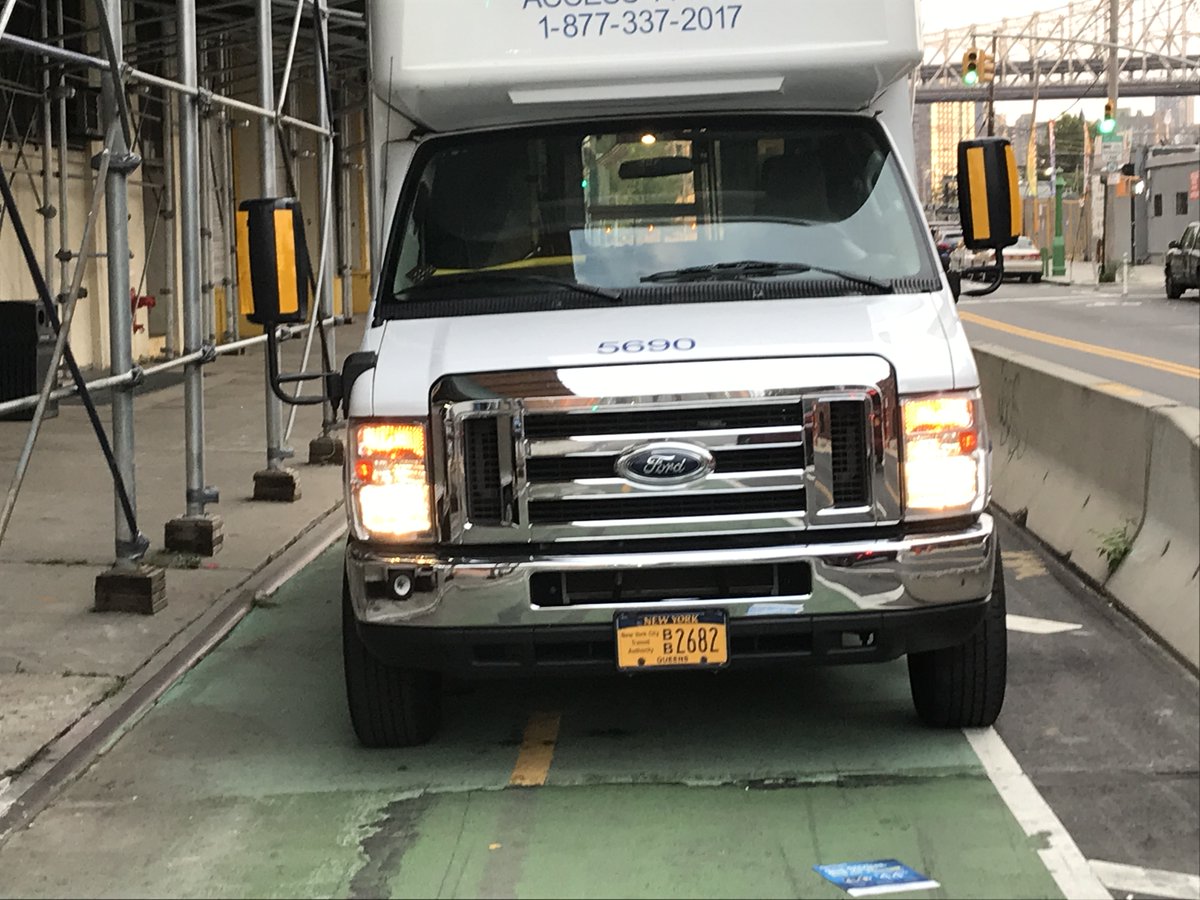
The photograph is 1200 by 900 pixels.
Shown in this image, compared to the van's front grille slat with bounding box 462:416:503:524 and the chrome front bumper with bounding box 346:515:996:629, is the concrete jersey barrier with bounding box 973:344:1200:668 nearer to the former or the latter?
the chrome front bumper with bounding box 346:515:996:629

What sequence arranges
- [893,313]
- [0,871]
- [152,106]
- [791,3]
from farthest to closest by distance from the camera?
1. [152,106]
2. [791,3]
3. [893,313]
4. [0,871]

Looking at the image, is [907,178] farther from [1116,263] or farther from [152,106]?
[1116,263]

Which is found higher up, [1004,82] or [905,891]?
[1004,82]

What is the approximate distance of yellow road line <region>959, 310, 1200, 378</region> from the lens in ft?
70.0

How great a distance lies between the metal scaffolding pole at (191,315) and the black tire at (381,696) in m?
3.79

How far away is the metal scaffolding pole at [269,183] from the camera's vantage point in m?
11.1

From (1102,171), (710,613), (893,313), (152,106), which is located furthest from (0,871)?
(1102,171)

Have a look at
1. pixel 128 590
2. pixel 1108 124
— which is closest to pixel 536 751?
pixel 128 590

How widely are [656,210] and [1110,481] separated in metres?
3.34

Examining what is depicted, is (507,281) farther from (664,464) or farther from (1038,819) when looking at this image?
(1038,819)

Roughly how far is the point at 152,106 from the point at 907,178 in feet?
55.3

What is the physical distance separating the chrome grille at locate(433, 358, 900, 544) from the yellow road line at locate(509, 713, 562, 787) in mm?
832

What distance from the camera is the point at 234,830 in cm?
536

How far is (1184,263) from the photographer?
3622 centimetres
